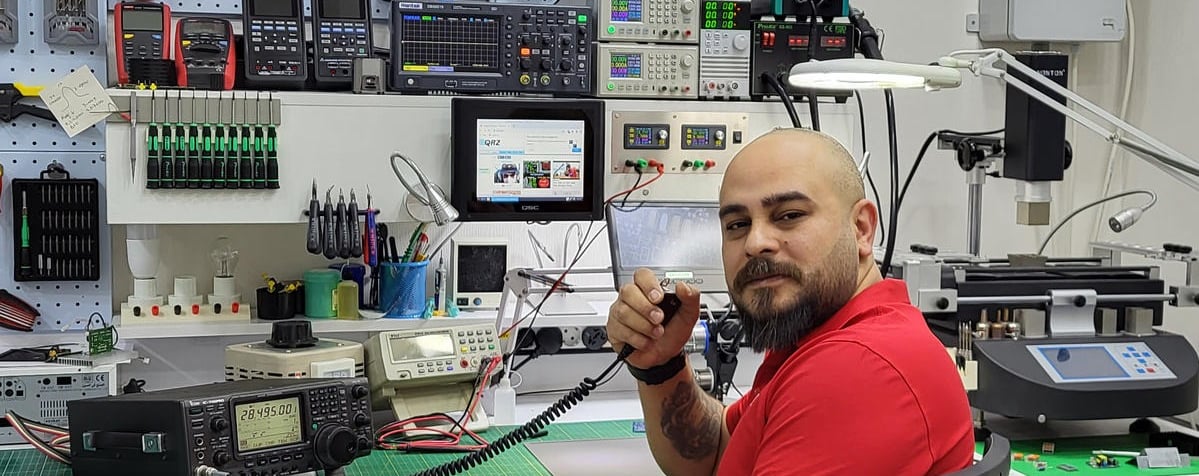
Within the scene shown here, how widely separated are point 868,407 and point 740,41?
160cm

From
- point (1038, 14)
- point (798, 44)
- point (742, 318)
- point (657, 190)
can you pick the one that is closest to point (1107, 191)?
point (1038, 14)

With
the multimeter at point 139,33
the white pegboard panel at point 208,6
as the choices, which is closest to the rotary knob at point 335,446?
the multimeter at point 139,33

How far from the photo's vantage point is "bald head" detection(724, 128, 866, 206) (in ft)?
5.12

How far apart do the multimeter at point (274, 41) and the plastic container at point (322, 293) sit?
1.69 ft

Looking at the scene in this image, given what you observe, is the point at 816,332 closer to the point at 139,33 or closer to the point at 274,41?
the point at 274,41

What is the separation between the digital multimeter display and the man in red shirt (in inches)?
24.4

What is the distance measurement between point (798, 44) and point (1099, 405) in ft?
3.51

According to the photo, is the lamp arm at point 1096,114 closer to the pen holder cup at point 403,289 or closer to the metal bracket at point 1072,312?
the metal bracket at point 1072,312

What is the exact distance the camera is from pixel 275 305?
2.85 metres

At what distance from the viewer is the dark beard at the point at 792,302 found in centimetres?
156

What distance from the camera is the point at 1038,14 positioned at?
3.37m

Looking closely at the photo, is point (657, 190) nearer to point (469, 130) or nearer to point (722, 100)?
point (722, 100)

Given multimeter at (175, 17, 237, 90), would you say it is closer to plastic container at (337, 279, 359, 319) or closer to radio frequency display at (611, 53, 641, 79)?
plastic container at (337, 279, 359, 319)

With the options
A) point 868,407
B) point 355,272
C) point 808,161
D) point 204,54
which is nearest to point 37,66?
point 204,54
